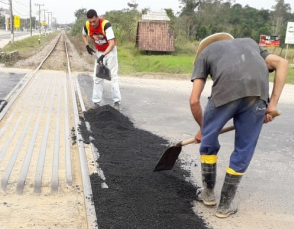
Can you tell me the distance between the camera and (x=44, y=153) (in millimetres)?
4066

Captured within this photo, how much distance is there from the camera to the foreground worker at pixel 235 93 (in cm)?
272

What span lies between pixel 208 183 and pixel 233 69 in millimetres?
1042

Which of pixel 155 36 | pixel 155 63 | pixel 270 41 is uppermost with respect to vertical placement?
pixel 155 36

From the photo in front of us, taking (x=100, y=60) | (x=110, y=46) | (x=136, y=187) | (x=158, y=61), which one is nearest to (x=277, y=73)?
(x=136, y=187)

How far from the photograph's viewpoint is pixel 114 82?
684 cm

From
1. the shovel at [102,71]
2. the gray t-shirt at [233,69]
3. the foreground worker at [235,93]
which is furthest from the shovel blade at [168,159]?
the shovel at [102,71]

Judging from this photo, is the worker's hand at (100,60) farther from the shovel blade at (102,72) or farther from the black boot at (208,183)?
the black boot at (208,183)

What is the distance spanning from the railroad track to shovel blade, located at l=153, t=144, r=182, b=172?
755mm

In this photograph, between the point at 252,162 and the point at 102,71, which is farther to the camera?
the point at 102,71

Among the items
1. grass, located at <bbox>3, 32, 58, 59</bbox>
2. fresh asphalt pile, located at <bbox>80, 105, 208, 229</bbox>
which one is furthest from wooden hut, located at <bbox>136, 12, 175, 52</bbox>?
fresh asphalt pile, located at <bbox>80, 105, 208, 229</bbox>

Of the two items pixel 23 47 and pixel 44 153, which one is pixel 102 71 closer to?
pixel 44 153

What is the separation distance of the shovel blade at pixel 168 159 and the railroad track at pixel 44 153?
29.7 inches

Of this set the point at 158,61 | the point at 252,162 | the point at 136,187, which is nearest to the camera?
the point at 136,187

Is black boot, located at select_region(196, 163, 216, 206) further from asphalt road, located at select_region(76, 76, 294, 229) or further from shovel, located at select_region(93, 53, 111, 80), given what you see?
shovel, located at select_region(93, 53, 111, 80)
